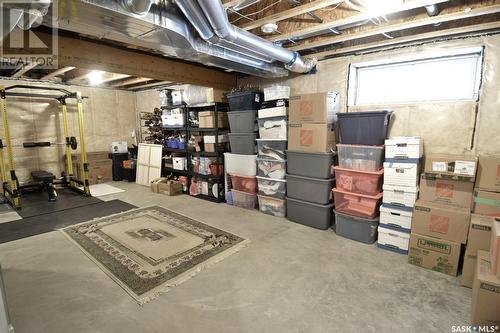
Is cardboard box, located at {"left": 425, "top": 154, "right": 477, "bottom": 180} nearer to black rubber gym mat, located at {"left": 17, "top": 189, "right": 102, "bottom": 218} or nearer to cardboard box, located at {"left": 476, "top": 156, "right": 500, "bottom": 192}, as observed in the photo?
cardboard box, located at {"left": 476, "top": 156, "right": 500, "bottom": 192}

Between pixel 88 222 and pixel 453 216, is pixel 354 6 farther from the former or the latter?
pixel 88 222

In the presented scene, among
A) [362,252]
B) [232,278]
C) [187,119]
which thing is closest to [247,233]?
[232,278]

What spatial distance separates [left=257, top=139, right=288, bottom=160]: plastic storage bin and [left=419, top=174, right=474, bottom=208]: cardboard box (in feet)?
5.52

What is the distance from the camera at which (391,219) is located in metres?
2.67

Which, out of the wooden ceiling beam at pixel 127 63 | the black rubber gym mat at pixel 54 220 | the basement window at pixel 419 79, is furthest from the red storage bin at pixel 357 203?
the black rubber gym mat at pixel 54 220

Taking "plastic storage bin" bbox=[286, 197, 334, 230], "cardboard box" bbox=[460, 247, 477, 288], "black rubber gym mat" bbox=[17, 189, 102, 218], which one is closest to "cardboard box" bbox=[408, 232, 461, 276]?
"cardboard box" bbox=[460, 247, 477, 288]

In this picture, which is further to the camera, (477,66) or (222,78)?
(222,78)

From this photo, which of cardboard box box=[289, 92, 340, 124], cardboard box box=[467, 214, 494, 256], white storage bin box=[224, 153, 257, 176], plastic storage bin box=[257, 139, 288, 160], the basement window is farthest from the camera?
white storage bin box=[224, 153, 257, 176]

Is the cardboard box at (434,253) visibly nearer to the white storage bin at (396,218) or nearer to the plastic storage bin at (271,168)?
the white storage bin at (396,218)

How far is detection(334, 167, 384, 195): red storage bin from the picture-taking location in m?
2.79

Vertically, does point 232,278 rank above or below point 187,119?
below

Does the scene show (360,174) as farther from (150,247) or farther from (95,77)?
→ (95,77)

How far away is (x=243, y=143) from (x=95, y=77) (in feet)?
11.3

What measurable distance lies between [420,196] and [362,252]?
2.67 ft
